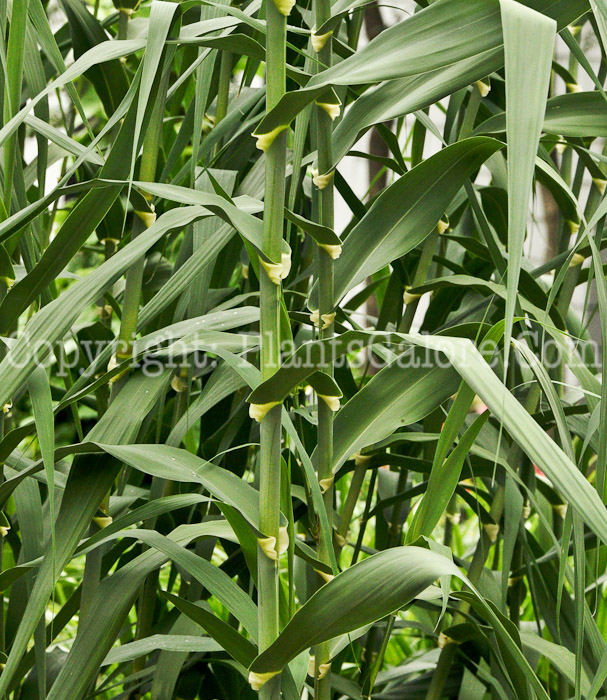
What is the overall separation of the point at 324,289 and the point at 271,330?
7cm

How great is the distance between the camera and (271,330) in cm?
32

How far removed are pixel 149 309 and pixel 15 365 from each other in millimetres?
110

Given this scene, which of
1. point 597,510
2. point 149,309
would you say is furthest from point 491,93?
point 597,510

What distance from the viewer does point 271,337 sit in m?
0.32

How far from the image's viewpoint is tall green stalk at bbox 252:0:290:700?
310 mm

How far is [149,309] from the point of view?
406 millimetres

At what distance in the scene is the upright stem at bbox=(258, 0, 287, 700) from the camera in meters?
0.31

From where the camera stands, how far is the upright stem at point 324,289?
36cm

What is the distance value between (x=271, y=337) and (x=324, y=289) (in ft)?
0.22

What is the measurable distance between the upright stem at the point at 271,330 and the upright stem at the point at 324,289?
36mm

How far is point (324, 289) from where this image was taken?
38 cm

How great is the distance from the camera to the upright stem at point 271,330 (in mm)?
310

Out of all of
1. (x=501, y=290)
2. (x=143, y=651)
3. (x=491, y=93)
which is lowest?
(x=143, y=651)

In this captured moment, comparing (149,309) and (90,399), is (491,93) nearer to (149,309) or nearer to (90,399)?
(149,309)
